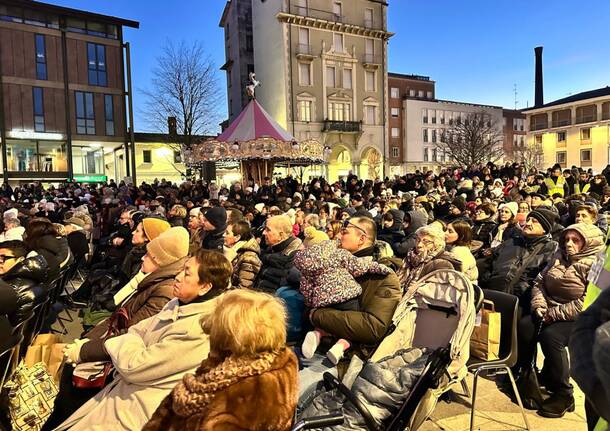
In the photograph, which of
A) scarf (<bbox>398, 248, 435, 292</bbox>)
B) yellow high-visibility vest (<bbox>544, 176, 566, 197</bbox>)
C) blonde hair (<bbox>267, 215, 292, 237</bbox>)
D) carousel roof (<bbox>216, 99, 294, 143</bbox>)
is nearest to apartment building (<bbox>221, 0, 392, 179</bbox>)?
carousel roof (<bbox>216, 99, 294, 143</bbox>)

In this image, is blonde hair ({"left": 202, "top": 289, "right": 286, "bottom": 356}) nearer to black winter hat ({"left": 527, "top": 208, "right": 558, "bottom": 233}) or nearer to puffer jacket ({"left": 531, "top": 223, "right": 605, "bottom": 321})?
puffer jacket ({"left": 531, "top": 223, "right": 605, "bottom": 321})

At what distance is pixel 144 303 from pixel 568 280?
3.51 m

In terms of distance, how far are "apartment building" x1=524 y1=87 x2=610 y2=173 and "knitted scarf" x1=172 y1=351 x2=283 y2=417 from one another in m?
55.8

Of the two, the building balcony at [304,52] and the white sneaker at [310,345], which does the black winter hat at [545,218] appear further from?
the building balcony at [304,52]

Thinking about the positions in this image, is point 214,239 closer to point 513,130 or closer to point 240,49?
point 240,49

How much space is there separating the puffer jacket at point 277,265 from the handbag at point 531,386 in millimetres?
2376

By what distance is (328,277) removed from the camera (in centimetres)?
308

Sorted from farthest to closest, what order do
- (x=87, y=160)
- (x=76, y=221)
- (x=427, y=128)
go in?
(x=427, y=128) < (x=87, y=160) < (x=76, y=221)

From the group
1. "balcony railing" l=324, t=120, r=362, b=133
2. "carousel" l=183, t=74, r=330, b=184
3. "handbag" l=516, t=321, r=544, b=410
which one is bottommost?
"handbag" l=516, t=321, r=544, b=410

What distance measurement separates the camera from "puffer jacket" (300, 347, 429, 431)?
94.4 inches

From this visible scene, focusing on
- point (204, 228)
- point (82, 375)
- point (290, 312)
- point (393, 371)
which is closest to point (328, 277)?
point (290, 312)

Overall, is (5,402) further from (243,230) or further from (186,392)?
(243,230)

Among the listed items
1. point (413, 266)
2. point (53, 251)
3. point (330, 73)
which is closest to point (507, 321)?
point (413, 266)

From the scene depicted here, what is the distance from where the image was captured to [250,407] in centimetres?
185
